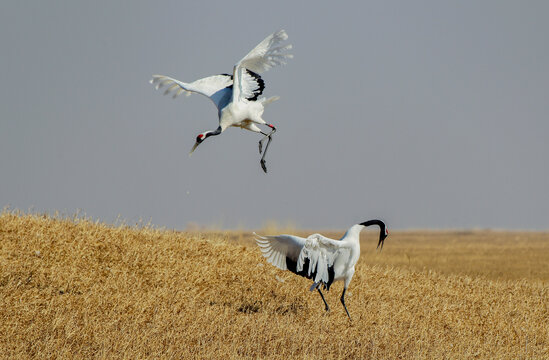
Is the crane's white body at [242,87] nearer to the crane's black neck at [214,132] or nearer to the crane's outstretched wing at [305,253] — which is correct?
the crane's black neck at [214,132]

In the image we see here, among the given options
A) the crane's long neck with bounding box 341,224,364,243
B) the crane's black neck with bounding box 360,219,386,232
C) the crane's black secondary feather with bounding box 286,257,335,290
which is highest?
the crane's black neck with bounding box 360,219,386,232

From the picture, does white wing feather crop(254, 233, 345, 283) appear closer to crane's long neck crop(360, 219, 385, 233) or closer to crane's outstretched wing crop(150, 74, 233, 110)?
crane's long neck crop(360, 219, 385, 233)

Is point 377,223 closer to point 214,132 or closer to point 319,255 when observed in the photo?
point 319,255

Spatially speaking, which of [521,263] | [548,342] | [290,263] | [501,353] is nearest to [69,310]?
[290,263]

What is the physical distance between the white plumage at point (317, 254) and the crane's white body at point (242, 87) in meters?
2.24

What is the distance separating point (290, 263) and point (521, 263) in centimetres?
1228

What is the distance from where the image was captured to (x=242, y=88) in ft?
31.0

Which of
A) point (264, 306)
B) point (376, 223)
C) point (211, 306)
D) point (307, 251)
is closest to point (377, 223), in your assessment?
point (376, 223)

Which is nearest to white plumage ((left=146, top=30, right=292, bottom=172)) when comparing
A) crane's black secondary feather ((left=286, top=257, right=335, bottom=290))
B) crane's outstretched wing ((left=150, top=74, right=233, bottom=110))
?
crane's outstretched wing ((left=150, top=74, right=233, bottom=110))

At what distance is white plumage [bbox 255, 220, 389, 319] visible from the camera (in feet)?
26.4

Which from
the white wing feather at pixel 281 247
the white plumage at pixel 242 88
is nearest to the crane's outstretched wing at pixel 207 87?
the white plumage at pixel 242 88

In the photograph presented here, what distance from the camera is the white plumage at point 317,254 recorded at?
8.05 m

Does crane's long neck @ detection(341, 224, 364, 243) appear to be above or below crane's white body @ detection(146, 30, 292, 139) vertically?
below

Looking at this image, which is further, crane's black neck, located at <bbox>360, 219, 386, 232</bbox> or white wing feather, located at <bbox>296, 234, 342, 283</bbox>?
crane's black neck, located at <bbox>360, 219, 386, 232</bbox>
